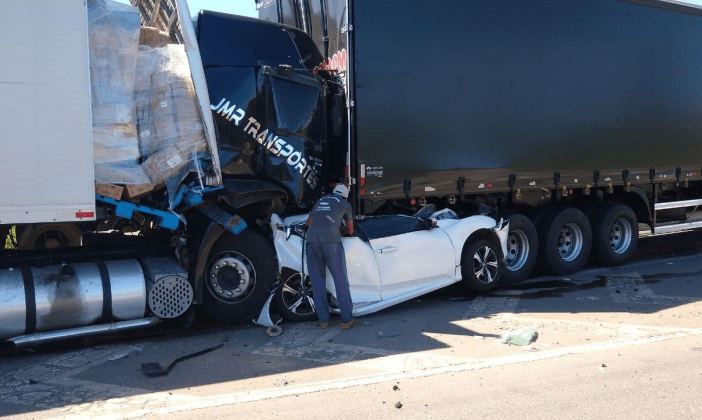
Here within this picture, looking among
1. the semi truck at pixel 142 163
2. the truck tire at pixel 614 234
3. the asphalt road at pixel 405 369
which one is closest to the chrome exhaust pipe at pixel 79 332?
the semi truck at pixel 142 163

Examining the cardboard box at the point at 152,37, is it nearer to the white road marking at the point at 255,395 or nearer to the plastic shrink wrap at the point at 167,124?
the plastic shrink wrap at the point at 167,124

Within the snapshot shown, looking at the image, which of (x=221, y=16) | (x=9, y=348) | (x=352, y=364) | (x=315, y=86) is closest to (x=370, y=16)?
(x=315, y=86)

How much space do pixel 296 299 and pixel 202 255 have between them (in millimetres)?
1197

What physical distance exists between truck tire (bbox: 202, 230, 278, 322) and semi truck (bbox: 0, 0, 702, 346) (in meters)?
0.02

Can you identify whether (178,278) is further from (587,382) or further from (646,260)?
(646,260)

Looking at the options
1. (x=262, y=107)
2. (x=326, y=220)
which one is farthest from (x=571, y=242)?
(x=262, y=107)

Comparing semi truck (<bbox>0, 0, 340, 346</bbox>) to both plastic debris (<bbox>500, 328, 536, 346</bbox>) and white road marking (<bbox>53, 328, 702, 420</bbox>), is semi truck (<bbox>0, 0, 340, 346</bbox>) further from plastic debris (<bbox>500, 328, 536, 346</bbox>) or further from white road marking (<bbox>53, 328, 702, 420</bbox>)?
plastic debris (<bbox>500, 328, 536, 346</bbox>)

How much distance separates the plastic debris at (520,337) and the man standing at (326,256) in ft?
5.45

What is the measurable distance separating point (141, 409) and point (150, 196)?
259 centimetres

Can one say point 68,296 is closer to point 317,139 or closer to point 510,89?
point 317,139

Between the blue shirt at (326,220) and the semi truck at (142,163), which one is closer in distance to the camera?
the semi truck at (142,163)

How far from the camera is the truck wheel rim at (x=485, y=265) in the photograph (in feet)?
27.8

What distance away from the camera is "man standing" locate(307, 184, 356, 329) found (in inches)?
272

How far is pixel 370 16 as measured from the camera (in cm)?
764
